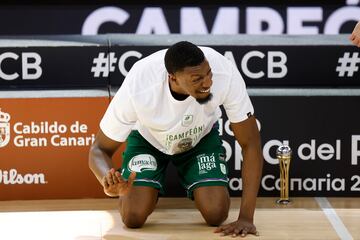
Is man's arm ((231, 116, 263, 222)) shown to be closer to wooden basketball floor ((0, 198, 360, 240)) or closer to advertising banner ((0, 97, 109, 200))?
wooden basketball floor ((0, 198, 360, 240))

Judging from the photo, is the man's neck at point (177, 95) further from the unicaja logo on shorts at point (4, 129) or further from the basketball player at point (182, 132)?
the unicaja logo on shorts at point (4, 129)

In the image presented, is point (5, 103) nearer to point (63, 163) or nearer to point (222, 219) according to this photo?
point (63, 163)

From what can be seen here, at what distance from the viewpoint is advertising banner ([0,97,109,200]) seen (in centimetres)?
526

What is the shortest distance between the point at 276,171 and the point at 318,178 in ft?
0.83

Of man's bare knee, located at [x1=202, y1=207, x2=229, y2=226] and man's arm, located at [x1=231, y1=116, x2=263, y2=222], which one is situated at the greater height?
man's arm, located at [x1=231, y1=116, x2=263, y2=222]

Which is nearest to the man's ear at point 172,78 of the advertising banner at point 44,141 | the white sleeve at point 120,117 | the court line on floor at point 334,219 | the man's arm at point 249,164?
the white sleeve at point 120,117

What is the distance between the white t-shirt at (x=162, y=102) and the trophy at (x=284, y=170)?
59 centimetres

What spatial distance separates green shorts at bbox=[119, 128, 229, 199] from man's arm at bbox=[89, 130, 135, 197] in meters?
0.26

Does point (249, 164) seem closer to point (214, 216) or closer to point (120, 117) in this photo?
point (214, 216)

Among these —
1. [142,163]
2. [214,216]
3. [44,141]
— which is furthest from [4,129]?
[214,216]

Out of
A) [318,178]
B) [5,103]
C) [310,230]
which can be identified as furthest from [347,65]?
[5,103]

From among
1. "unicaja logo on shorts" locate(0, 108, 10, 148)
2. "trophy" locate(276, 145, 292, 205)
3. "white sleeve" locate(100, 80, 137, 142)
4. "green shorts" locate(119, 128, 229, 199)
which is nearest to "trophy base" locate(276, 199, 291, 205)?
"trophy" locate(276, 145, 292, 205)

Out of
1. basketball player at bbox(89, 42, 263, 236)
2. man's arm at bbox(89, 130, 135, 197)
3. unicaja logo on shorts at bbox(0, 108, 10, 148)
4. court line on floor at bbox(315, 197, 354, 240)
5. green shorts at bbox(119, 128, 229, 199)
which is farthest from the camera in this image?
unicaja logo on shorts at bbox(0, 108, 10, 148)

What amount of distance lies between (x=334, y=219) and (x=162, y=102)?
115 cm
